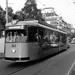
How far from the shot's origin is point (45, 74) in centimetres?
788

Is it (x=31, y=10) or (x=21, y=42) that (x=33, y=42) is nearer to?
(x=21, y=42)

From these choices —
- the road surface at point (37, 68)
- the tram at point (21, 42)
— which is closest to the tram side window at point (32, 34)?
the tram at point (21, 42)

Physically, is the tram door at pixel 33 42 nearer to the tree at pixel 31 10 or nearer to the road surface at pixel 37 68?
the road surface at pixel 37 68

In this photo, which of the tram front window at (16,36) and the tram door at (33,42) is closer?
the tram front window at (16,36)

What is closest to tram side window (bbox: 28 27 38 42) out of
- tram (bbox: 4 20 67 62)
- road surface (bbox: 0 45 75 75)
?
tram (bbox: 4 20 67 62)

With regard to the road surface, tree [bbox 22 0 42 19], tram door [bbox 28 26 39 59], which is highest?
tree [bbox 22 0 42 19]

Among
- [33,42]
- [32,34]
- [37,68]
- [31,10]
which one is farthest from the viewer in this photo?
[31,10]

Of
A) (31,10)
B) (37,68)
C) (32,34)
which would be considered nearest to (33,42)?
(32,34)

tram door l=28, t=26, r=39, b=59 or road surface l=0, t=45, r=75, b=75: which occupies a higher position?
tram door l=28, t=26, r=39, b=59

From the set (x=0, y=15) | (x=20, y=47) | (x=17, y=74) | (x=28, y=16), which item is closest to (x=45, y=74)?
(x=17, y=74)

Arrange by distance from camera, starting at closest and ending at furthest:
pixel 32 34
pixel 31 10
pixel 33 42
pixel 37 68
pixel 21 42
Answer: pixel 37 68, pixel 21 42, pixel 32 34, pixel 33 42, pixel 31 10

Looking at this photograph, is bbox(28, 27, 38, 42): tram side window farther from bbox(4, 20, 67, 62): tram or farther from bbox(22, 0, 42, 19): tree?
bbox(22, 0, 42, 19): tree

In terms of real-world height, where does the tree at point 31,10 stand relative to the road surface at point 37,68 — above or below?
above

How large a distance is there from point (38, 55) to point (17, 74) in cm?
385
